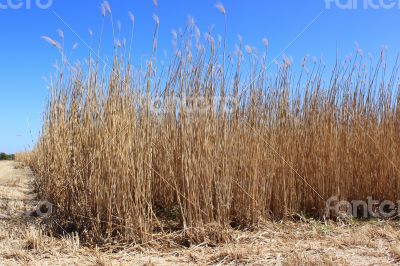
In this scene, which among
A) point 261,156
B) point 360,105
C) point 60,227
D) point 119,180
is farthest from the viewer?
point 360,105

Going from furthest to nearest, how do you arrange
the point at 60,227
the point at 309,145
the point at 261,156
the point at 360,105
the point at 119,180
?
the point at 360,105
the point at 309,145
the point at 261,156
the point at 60,227
the point at 119,180

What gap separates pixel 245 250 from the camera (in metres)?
2.62

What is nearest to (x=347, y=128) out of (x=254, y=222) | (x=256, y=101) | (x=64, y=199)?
(x=256, y=101)

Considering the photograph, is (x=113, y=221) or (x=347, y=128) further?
(x=347, y=128)

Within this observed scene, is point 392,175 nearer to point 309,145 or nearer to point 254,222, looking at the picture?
point 309,145

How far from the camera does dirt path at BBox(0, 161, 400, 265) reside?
99.5 inches

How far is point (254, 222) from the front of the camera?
3.25 m

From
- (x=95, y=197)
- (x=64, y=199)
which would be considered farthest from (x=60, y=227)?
(x=95, y=197)

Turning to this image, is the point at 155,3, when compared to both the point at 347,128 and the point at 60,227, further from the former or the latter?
the point at 347,128

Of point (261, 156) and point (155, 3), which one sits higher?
point (155, 3)

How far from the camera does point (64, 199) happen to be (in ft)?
10.8

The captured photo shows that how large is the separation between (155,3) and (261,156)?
1453 millimetres

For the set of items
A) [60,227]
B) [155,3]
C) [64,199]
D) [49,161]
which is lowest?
[60,227]

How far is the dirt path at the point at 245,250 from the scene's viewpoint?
2.53 m
